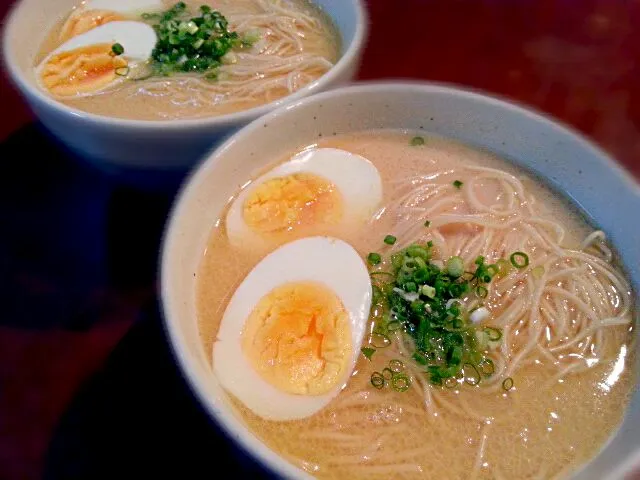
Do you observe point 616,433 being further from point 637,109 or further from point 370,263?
point 637,109

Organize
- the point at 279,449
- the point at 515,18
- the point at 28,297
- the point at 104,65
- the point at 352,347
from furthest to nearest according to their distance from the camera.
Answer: the point at 515,18
the point at 104,65
the point at 28,297
the point at 352,347
the point at 279,449

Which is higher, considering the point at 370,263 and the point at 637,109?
the point at 637,109

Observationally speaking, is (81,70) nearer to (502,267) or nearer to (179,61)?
(179,61)

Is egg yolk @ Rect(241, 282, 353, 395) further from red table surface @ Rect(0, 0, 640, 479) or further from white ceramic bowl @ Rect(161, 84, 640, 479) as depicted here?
red table surface @ Rect(0, 0, 640, 479)

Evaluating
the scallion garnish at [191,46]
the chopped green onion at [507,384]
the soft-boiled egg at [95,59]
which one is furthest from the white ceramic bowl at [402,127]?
the soft-boiled egg at [95,59]

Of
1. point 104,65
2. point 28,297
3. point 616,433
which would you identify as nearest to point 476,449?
point 616,433

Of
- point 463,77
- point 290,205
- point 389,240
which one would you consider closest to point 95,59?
point 290,205
